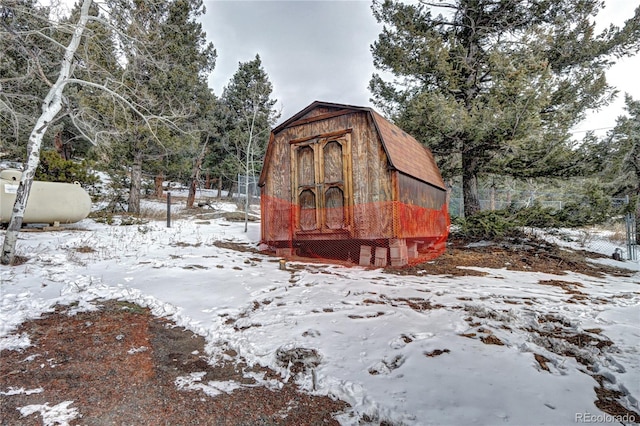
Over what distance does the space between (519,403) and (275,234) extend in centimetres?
627

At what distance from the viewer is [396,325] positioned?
8.98ft

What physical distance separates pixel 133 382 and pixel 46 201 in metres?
9.34

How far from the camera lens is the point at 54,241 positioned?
6.80 metres

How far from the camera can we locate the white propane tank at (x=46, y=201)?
7695 mm

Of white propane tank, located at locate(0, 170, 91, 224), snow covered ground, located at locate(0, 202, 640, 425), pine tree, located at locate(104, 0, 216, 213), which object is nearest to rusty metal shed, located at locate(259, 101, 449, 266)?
snow covered ground, located at locate(0, 202, 640, 425)

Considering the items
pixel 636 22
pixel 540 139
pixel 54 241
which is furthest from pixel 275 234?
pixel 636 22

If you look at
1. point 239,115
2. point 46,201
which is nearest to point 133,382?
point 46,201

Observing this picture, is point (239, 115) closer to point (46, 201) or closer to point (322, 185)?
point (46, 201)

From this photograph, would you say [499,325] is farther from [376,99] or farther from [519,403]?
[376,99]

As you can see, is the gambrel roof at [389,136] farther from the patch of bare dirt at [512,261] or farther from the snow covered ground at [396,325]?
the snow covered ground at [396,325]

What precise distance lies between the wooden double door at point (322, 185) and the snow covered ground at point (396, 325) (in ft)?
4.36

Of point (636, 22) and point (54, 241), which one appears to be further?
point (636, 22)

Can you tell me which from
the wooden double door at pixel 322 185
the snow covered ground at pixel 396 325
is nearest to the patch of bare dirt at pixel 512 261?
the snow covered ground at pixel 396 325
